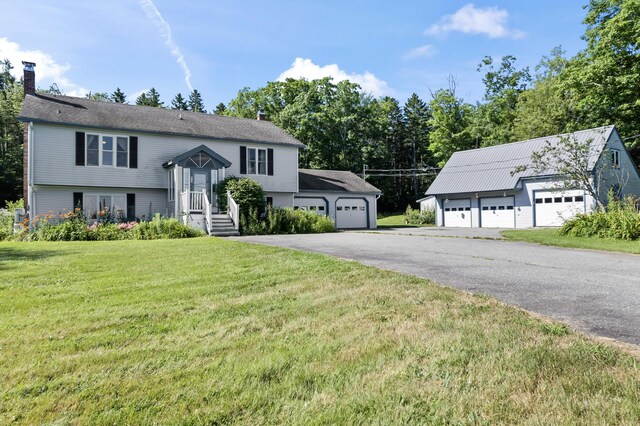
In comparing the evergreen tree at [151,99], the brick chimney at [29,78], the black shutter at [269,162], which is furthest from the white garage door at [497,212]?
the evergreen tree at [151,99]

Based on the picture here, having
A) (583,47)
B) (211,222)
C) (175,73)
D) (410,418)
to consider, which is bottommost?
(410,418)

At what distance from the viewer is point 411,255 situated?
914 cm

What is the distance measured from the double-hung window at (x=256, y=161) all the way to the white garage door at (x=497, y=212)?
1684 cm

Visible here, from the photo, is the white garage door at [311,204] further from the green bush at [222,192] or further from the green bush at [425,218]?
the green bush at [425,218]

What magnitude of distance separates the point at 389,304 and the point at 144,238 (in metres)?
13.1

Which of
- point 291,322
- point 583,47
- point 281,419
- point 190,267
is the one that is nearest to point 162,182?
point 190,267

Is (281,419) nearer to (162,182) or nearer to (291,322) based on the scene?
(291,322)

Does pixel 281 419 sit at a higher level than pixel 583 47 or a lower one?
lower

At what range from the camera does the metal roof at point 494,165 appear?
25.1 m

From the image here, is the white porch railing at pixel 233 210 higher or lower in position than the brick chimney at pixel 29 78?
lower

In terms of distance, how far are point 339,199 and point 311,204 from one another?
2.43 m

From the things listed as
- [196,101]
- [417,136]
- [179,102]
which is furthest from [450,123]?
[196,101]

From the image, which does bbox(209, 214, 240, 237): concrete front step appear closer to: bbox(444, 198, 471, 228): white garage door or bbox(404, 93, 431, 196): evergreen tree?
bbox(444, 198, 471, 228): white garage door

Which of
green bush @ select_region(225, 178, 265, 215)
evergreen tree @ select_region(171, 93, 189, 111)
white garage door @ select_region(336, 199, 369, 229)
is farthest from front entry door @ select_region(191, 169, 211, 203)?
evergreen tree @ select_region(171, 93, 189, 111)
